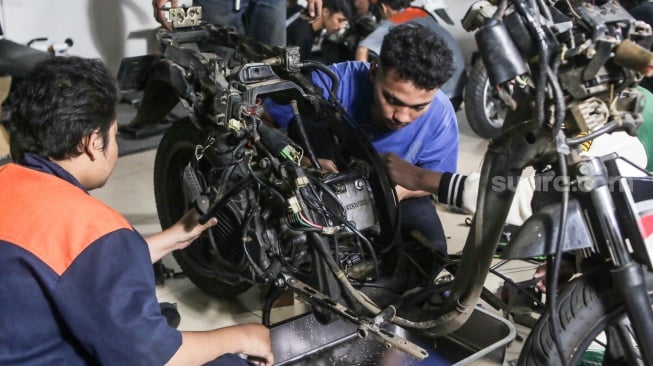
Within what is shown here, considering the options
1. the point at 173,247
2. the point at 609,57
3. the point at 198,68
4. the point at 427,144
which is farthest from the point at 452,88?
the point at 609,57

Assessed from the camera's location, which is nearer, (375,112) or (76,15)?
(375,112)

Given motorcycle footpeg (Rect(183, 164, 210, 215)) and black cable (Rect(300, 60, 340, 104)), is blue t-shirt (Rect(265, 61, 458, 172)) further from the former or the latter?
motorcycle footpeg (Rect(183, 164, 210, 215))

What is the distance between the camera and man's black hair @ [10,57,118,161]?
61.2 inches

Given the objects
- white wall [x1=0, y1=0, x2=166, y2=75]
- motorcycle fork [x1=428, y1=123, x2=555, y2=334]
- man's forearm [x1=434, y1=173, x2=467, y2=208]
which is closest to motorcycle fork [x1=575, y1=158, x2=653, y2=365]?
motorcycle fork [x1=428, y1=123, x2=555, y2=334]

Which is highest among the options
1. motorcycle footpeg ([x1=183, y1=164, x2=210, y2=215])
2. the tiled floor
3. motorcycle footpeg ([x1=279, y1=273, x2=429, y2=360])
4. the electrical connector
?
the electrical connector

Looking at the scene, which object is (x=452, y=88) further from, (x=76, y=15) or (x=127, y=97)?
(x=76, y=15)

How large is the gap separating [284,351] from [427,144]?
0.94 m

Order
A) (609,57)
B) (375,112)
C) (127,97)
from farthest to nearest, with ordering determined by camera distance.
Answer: (127,97) < (375,112) < (609,57)

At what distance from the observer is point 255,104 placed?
2.19 m

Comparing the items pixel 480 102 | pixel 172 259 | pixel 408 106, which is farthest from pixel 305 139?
pixel 480 102

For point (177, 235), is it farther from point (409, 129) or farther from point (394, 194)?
point (409, 129)

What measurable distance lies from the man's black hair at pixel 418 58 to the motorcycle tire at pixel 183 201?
0.73m

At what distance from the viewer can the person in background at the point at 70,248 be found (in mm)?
1374

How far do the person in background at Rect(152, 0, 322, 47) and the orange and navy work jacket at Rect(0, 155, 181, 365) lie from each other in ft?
7.94
